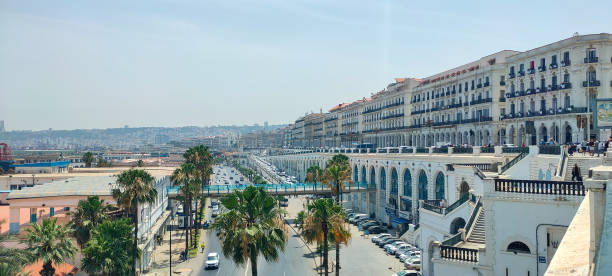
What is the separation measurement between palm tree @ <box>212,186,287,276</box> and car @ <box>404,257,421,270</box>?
63.4 feet

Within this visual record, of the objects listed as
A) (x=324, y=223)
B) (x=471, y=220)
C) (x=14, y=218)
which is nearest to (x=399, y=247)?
(x=324, y=223)

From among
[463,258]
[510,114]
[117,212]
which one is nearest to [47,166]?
[117,212]

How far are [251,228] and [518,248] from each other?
37.9 feet

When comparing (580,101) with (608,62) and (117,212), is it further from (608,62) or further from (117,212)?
(117,212)

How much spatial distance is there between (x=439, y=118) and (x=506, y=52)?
15641 mm

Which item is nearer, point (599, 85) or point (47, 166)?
point (599, 85)

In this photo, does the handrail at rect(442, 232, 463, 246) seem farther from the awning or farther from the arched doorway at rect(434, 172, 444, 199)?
the awning

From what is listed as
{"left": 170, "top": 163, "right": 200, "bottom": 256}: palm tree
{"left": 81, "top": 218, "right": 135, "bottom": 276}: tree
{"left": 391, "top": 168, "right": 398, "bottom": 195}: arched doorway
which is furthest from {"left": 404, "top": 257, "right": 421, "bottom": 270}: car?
{"left": 170, "top": 163, "right": 200, "bottom": 256}: palm tree

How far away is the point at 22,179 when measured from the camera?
64562 millimetres

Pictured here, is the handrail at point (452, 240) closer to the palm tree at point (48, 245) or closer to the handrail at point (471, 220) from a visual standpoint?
the handrail at point (471, 220)

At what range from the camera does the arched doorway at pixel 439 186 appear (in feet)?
150

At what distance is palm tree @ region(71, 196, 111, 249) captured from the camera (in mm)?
32906

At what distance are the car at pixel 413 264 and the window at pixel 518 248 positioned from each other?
19.6 m

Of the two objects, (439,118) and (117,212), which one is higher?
(439,118)
